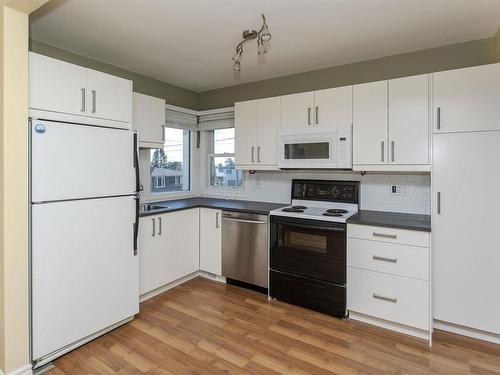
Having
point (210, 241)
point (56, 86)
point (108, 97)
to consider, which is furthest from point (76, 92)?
point (210, 241)

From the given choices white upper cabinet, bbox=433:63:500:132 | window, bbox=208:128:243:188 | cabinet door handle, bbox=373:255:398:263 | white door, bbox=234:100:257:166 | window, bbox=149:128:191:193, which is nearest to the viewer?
white upper cabinet, bbox=433:63:500:132

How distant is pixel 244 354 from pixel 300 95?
2.45 m

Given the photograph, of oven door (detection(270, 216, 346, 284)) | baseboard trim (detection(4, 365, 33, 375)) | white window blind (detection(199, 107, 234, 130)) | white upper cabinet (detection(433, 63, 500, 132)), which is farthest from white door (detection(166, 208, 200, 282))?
white upper cabinet (detection(433, 63, 500, 132))

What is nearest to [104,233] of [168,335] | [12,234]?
[12,234]

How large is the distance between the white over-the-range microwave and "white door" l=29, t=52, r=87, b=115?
191 centimetres

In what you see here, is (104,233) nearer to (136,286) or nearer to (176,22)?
(136,286)

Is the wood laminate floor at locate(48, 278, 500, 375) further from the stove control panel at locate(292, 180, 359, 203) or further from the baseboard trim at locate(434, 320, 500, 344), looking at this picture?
the stove control panel at locate(292, 180, 359, 203)

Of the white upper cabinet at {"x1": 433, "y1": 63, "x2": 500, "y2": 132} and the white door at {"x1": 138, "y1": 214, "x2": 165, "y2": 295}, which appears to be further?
the white door at {"x1": 138, "y1": 214, "x2": 165, "y2": 295}

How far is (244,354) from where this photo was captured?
7.17 ft

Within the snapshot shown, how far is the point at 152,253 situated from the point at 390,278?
2249 millimetres

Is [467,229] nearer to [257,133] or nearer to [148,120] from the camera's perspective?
[257,133]

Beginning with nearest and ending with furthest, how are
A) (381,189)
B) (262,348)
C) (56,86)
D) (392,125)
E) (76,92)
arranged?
(56,86) < (76,92) < (262,348) < (392,125) < (381,189)

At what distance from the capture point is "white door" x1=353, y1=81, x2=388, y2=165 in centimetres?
265

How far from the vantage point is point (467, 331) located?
240 cm
